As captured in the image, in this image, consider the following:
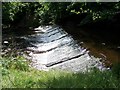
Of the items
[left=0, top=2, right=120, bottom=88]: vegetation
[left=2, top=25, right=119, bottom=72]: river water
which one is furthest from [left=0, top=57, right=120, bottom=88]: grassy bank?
[left=2, top=25, right=119, bottom=72]: river water

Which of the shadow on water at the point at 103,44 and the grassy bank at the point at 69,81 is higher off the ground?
the grassy bank at the point at 69,81

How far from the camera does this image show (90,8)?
20.9 m

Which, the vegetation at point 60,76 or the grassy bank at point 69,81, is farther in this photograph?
the vegetation at point 60,76

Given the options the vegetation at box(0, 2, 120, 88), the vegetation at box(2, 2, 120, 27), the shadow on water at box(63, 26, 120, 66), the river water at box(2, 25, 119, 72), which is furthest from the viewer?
the vegetation at box(2, 2, 120, 27)

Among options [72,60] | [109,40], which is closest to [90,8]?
[109,40]

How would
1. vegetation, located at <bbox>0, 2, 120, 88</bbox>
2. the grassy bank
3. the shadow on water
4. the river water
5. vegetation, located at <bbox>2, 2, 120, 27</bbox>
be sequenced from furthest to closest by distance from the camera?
vegetation, located at <bbox>2, 2, 120, 27</bbox>, the shadow on water, the river water, vegetation, located at <bbox>0, 2, 120, 88</bbox>, the grassy bank

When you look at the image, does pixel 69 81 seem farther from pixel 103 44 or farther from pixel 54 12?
pixel 54 12

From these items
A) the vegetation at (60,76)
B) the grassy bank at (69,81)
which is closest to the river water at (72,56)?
the vegetation at (60,76)

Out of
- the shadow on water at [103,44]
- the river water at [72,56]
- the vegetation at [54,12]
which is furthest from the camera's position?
the vegetation at [54,12]

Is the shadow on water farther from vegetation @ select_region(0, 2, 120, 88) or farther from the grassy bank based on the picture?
the grassy bank

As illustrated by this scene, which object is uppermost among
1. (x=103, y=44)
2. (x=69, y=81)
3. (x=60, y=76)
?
(x=69, y=81)

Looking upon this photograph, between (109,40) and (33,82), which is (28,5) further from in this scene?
(33,82)

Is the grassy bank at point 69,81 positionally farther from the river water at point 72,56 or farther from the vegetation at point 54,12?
the vegetation at point 54,12

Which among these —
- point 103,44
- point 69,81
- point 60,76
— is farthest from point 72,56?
point 69,81
